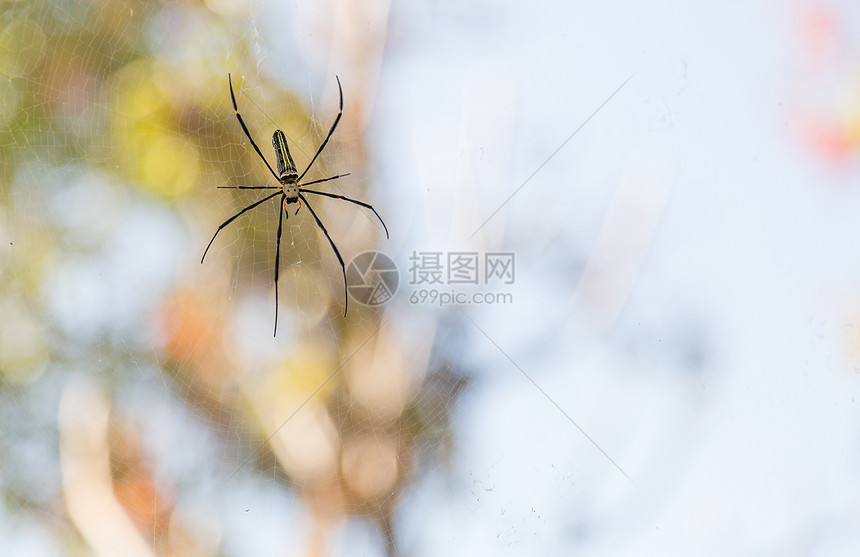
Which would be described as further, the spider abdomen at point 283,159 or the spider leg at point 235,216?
the spider leg at point 235,216

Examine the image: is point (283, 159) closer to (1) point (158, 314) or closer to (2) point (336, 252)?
(2) point (336, 252)

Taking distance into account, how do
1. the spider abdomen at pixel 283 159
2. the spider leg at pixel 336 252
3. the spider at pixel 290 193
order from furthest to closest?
the spider leg at pixel 336 252 → the spider at pixel 290 193 → the spider abdomen at pixel 283 159

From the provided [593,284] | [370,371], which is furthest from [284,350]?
[593,284]

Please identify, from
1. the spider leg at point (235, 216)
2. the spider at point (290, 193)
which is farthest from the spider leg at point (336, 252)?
the spider leg at point (235, 216)

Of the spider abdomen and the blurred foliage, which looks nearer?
the spider abdomen

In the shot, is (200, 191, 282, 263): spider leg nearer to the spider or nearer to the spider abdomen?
the spider

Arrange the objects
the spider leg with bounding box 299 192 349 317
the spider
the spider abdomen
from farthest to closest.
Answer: the spider leg with bounding box 299 192 349 317 → the spider → the spider abdomen

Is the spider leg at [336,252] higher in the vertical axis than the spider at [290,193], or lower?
lower

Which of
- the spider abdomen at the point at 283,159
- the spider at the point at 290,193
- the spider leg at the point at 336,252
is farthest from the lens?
the spider leg at the point at 336,252

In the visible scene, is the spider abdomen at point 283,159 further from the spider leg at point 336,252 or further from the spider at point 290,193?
the spider leg at point 336,252

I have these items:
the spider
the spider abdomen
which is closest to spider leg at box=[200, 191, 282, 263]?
the spider

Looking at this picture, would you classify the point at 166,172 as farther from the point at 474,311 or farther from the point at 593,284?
the point at 593,284
